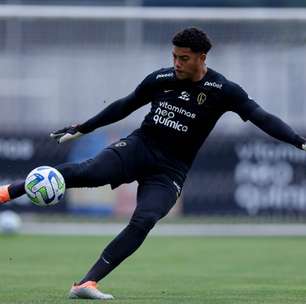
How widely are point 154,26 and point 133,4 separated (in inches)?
28.9

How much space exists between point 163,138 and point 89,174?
758 millimetres

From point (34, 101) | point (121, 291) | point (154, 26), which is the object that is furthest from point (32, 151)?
point (121, 291)

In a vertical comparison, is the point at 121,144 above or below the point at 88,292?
above

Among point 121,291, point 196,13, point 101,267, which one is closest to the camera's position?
point 101,267

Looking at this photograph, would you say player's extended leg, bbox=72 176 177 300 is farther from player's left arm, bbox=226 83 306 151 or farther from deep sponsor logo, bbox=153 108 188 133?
player's left arm, bbox=226 83 306 151

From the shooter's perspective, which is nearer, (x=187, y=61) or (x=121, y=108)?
(x=187, y=61)

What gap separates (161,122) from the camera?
388 inches

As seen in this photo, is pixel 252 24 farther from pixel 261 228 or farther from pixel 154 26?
pixel 261 228

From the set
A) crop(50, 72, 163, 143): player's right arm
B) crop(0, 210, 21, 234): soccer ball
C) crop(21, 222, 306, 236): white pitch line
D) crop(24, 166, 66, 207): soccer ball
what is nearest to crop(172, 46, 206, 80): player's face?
crop(50, 72, 163, 143): player's right arm

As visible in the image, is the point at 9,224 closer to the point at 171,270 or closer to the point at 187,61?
the point at 171,270

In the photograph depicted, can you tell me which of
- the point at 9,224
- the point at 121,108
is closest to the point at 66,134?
the point at 121,108

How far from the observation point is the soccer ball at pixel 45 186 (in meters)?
9.42

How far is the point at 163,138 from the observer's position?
9.86 m

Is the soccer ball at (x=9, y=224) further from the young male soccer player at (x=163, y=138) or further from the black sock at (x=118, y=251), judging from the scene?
the black sock at (x=118, y=251)
